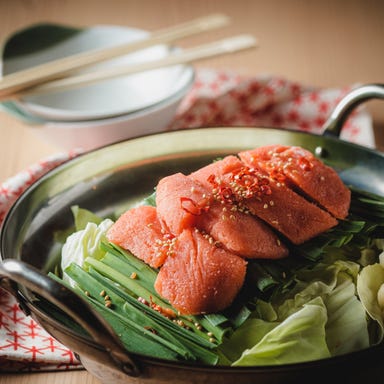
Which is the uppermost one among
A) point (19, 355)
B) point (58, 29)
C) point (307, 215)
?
point (58, 29)

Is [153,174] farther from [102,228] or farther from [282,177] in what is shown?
[282,177]

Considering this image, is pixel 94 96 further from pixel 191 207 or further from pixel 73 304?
pixel 73 304

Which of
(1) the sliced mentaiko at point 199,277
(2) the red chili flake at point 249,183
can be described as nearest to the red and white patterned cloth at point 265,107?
(2) the red chili flake at point 249,183

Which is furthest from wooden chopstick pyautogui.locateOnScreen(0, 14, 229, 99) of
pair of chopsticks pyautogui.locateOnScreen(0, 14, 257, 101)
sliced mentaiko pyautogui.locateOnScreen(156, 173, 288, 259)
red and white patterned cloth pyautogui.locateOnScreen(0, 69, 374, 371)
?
sliced mentaiko pyautogui.locateOnScreen(156, 173, 288, 259)

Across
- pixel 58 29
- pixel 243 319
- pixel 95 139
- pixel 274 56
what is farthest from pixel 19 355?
pixel 274 56

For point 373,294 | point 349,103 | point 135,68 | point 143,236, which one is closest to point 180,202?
point 143,236
